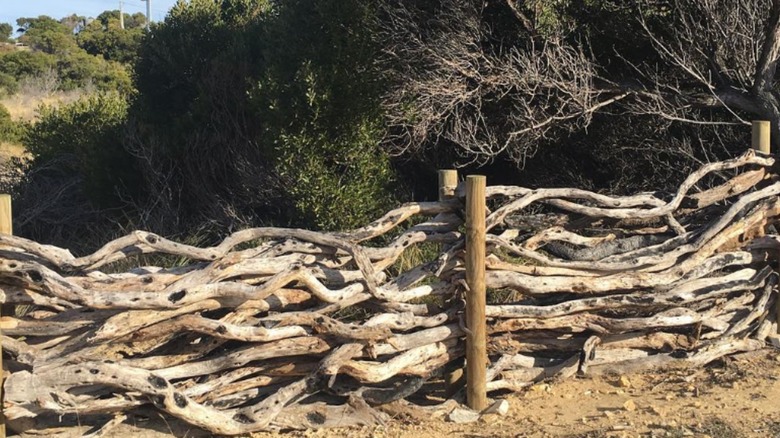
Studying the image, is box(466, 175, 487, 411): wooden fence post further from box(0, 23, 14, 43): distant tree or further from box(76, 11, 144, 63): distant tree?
box(0, 23, 14, 43): distant tree

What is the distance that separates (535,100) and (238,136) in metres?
3.59

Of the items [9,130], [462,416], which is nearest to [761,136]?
[462,416]

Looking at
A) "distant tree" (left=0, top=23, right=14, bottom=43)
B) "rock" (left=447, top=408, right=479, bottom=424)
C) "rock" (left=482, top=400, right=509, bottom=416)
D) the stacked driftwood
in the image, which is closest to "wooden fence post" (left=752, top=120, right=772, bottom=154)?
the stacked driftwood

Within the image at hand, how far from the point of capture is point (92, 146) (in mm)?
11102

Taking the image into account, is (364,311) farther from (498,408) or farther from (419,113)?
(419,113)

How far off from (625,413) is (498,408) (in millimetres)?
708

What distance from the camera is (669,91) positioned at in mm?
8938

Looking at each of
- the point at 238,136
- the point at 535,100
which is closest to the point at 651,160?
the point at 535,100

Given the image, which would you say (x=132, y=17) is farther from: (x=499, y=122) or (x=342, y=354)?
(x=342, y=354)

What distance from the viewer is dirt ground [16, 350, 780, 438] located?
4629mm

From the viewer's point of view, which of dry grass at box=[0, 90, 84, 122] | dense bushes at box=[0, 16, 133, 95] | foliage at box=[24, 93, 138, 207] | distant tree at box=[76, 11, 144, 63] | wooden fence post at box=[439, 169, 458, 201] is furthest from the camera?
distant tree at box=[76, 11, 144, 63]

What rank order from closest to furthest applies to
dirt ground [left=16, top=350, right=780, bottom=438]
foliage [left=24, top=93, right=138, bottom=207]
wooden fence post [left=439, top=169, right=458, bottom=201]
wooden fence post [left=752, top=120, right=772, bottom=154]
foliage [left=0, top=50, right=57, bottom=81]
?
dirt ground [left=16, top=350, right=780, bottom=438] < wooden fence post [left=439, top=169, right=458, bottom=201] < wooden fence post [left=752, top=120, right=772, bottom=154] < foliage [left=24, top=93, right=138, bottom=207] < foliage [left=0, top=50, right=57, bottom=81]

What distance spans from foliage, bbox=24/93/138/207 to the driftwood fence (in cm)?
531

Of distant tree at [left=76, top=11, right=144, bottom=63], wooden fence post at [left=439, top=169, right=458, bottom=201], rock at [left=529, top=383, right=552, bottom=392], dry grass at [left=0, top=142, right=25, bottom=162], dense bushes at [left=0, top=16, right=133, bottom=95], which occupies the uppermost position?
distant tree at [left=76, top=11, right=144, bottom=63]
